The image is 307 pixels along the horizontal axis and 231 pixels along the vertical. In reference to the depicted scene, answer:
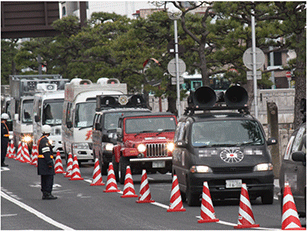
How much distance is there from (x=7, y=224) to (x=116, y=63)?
1385 inches

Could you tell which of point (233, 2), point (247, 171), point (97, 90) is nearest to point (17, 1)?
point (97, 90)

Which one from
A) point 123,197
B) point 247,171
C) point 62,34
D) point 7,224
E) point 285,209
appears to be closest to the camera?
point 285,209

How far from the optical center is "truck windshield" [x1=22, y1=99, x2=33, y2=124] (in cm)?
3809

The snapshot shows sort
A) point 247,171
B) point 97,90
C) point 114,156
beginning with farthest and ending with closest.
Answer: point 97,90 → point 114,156 → point 247,171

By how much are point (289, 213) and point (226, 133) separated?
5.42 metres

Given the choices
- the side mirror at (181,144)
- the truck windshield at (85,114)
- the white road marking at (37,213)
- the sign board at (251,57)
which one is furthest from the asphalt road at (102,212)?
the truck windshield at (85,114)

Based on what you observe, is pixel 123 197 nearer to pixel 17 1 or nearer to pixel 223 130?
pixel 223 130

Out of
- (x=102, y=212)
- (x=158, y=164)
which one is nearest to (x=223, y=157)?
(x=102, y=212)

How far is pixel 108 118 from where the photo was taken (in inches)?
961

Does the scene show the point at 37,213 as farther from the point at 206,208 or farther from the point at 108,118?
the point at 108,118

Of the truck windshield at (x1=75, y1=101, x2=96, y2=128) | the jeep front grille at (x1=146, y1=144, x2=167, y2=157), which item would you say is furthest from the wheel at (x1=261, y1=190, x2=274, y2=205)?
the truck windshield at (x1=75, y1=101, x2=96, y2=128)

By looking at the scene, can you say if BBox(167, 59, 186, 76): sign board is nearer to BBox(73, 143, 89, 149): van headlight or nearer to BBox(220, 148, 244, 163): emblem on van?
BBox(73, 143, 89, 149): van headlight

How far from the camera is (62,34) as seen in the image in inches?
2088

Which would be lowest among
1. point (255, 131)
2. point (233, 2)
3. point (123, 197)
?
point (123, 197)
